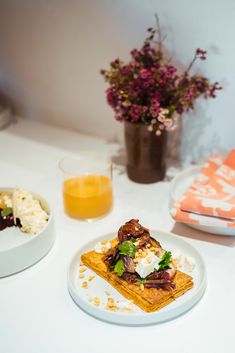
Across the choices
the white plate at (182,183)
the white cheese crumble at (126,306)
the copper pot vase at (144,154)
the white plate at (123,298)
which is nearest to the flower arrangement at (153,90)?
the copper pot vase at (144,154)

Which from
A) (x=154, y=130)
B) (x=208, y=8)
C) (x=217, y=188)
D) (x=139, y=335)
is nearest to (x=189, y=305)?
(x=139, y=335)

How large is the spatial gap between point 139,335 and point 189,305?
10 centimetres

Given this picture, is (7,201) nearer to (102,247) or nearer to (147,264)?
(102,247)

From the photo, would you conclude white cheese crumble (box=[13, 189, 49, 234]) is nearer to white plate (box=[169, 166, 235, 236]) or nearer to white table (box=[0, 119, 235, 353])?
white table (box=[0, 119, 235, 353])

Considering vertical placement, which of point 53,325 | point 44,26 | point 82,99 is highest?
point 44,26

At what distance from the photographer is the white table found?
747mm

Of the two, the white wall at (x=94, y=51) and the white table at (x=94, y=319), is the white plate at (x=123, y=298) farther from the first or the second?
the white wall at (x=94, y=51)

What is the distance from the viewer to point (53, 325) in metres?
0.79

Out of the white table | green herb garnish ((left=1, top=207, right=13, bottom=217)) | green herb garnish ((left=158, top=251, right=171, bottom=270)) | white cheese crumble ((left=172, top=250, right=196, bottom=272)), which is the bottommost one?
the white table

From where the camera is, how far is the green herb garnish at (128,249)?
0.84 m

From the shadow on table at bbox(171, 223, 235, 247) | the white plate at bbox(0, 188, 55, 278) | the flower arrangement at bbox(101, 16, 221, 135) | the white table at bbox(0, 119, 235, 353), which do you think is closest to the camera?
the white table at bbox(0, 119, 235, 353)

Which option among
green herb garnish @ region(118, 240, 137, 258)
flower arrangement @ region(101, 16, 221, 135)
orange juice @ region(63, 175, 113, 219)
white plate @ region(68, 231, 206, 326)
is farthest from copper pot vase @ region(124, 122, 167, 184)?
green herb garnish @ region(118, 240, 137, 258)

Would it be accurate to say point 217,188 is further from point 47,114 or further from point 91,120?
point 47,114

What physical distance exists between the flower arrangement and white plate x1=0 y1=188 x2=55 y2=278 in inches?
12.4
